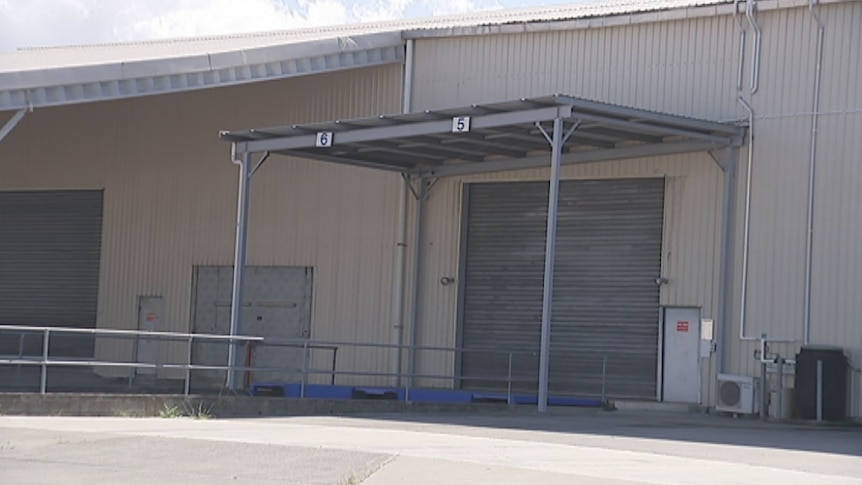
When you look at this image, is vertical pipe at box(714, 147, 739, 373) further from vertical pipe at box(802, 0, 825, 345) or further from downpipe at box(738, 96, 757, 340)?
vertical pipe at box(802, 0, 825, 345)

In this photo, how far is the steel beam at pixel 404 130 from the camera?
21.9 metres

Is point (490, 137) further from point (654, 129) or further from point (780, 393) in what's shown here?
point (780, 393)

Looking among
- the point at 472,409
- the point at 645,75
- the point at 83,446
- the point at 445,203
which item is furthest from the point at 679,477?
the point at 445,203

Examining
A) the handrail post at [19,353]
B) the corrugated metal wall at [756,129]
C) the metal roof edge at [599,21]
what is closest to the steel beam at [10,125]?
the handrail post at [19,353]

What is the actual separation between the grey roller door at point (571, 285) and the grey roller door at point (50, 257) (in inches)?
437

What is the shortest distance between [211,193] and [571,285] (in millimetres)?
9968

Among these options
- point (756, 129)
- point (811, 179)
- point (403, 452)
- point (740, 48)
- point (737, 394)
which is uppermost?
point (740, 48)

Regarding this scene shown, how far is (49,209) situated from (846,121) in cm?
2107

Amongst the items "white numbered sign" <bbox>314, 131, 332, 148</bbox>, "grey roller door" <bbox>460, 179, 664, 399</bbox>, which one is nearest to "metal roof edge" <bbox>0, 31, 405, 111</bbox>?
"white numbered sign" <bbox>314, 131, 332, 148</bbox>

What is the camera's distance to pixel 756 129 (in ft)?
80.8

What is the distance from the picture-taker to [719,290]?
81.9 feet

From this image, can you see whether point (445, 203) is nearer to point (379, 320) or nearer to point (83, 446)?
point (379, 320)

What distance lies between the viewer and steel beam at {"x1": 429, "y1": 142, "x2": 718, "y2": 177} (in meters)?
25.3

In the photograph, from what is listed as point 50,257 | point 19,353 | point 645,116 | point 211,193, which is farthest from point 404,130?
point 50,257
